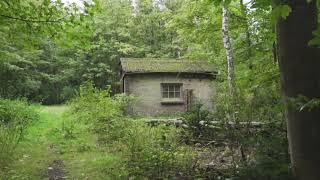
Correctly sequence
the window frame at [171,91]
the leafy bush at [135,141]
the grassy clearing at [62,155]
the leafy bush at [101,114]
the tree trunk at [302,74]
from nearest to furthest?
the tree trunk at [302,74] → the leafy bush at [135,141] → the grassy clearing at [62,155] → the leafy bush at [101,114] → the window frame at [171,91]

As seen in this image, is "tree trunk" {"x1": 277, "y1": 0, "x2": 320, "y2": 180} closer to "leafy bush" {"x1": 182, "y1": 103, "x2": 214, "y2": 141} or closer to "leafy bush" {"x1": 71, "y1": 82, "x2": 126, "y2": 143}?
"leafy bush" {"x1": 71, "y1": 82, "x2": 126, "y2": 143}

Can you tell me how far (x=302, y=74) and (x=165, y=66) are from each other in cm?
2215

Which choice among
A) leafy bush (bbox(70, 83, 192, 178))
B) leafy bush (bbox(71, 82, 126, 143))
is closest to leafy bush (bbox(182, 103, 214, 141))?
leafy bush (bbox(70, 83, 192, 178))

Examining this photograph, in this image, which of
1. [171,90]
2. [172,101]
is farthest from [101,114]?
[171,90]

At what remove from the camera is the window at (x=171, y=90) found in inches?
1015

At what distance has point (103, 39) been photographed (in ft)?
124

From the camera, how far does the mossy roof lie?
25.1m

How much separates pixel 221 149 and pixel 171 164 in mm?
3780

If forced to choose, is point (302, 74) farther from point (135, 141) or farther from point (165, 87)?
point (165, 87)

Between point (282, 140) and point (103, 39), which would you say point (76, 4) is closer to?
point (282, 140)

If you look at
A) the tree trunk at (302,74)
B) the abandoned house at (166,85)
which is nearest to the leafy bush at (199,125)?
the tree trunk at (302,74)

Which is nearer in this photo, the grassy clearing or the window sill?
the grassy clearing

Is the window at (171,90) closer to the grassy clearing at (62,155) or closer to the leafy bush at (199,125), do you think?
the grassy clearing at (62,155)

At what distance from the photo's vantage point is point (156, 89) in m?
25.5
